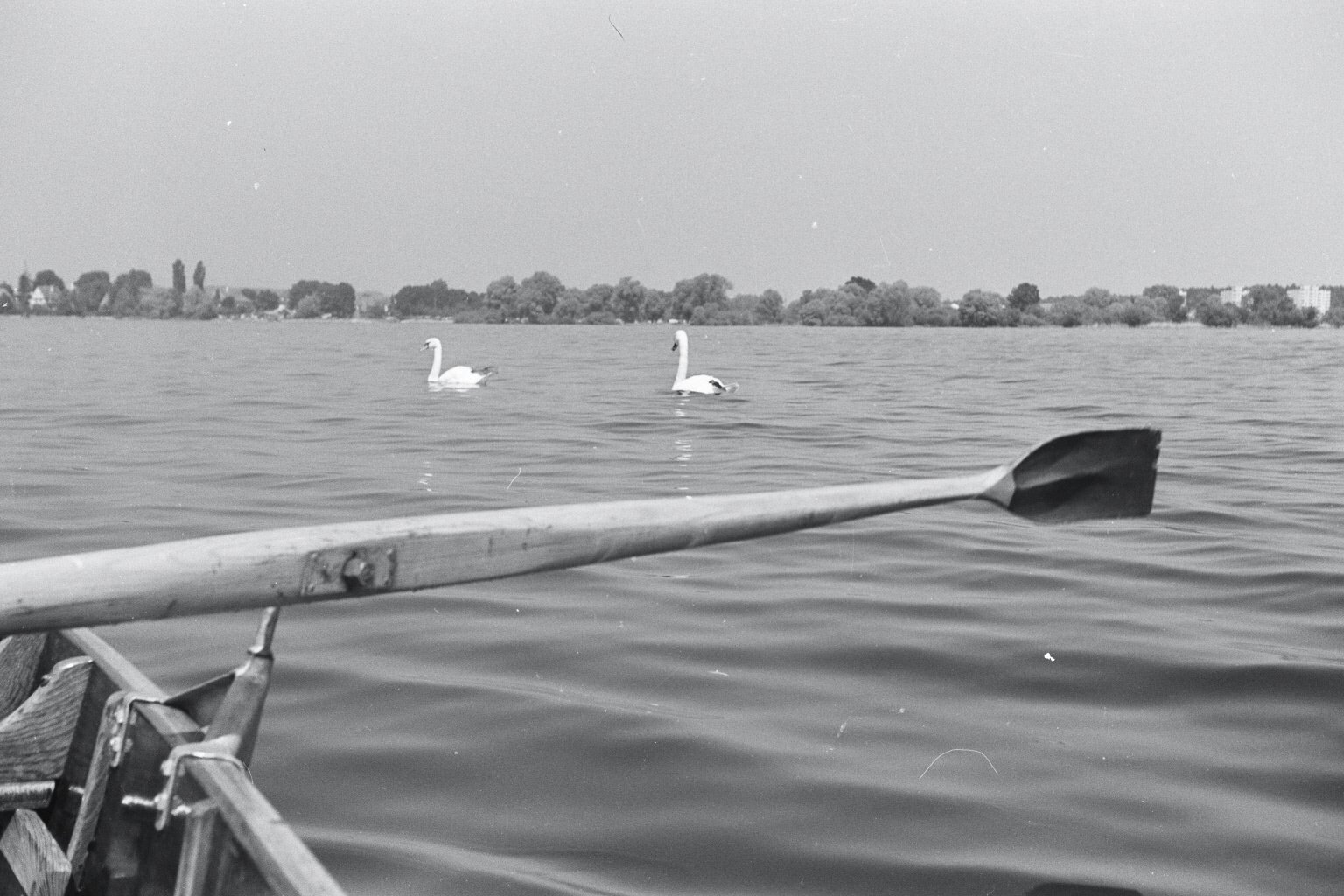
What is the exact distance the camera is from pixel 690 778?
13.5 ft

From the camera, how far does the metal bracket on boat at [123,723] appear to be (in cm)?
293

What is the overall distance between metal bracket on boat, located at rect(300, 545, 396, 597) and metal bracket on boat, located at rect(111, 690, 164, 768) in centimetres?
78

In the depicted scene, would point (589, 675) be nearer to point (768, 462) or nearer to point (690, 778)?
point (690, 778)

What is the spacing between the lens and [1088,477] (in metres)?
3.79

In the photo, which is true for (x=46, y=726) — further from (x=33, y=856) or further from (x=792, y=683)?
(x=792, y=683)

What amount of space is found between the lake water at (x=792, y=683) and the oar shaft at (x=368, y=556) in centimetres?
106

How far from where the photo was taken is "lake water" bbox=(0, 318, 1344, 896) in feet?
11.9

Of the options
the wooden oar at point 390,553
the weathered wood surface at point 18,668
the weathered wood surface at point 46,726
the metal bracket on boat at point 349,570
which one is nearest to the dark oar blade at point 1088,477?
the wooden oar at point 390,553

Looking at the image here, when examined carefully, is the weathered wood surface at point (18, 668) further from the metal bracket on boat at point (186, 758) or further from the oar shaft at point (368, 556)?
the oar shaft at point (368, 556)

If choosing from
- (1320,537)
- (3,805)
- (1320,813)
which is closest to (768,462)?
(1320,537)

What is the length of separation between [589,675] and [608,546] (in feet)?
8.32

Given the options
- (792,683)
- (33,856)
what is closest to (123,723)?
(33,856)

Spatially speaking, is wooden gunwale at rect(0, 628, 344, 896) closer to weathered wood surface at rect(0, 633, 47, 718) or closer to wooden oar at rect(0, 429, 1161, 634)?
weathered wood surface at rect(0, 633, 47, 718)

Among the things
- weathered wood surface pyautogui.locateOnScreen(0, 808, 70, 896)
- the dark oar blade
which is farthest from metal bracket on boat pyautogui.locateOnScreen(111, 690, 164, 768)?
the dark oar blade
